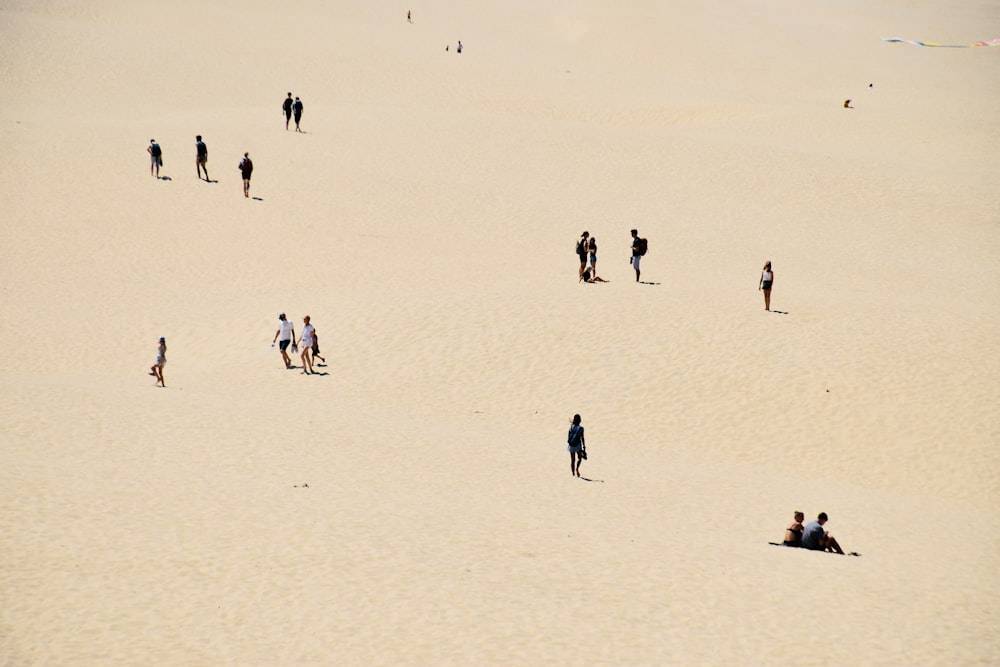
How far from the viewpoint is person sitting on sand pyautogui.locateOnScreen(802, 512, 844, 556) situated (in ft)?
43.7

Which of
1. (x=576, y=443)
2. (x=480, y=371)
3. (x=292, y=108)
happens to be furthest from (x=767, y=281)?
(x=292, y=108)

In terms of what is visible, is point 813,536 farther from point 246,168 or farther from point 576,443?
point 246,168

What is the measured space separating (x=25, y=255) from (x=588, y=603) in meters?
22.9

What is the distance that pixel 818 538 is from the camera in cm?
1337

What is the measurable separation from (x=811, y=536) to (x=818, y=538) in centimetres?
12

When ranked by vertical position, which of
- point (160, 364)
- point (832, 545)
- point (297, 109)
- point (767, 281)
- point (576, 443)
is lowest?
point (832, 545)

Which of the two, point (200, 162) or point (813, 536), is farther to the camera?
point (200, 162)

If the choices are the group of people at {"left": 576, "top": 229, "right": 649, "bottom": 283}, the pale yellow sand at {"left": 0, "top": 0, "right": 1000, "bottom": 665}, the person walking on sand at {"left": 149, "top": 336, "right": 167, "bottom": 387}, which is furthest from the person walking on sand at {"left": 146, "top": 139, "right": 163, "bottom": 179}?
the group of people at {"left": 576, "top": 229, "right": 649, "bottom": 283}

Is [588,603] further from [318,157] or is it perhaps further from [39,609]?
[318,157]

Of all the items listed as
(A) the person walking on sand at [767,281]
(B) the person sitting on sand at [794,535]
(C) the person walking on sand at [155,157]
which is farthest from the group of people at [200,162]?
(B) the person sitting on sand at [794,535]

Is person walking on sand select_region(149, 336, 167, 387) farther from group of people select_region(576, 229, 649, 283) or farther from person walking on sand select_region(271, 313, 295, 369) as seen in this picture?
group of people select_region(576, 229, 649, 283)

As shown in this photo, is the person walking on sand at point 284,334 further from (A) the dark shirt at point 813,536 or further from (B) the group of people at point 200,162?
(B) the group of people at point 200,162

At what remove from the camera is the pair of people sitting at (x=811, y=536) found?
13328 millimetres

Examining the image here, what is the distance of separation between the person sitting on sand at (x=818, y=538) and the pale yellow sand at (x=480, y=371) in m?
0.40
